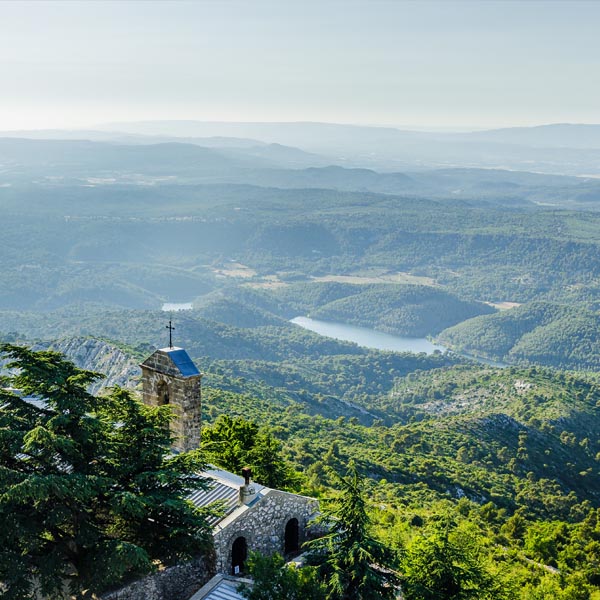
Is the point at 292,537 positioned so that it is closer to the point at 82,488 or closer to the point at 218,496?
the point at 218,496

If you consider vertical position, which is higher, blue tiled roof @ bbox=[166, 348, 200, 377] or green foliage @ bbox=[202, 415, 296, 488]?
blue tiled roof @ bbox=[166, 348, 200, 377]

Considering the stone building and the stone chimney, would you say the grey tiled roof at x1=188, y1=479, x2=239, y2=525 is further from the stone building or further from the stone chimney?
the stone chimney

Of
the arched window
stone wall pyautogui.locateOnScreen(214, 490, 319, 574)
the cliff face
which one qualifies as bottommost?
the cliff face

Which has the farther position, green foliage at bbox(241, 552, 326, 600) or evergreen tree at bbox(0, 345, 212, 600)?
green foliage at bbox(241, 552, 326, 600)

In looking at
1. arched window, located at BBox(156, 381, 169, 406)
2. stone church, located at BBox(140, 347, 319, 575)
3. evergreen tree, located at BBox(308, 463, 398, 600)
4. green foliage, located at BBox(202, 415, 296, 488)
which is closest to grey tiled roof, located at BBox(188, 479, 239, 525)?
stone church, located at BBox(140, 347, 319, 575)

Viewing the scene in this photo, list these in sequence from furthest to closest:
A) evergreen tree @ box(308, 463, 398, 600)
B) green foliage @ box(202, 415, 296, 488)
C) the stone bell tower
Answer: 1. green foliage @ box(202, 415, 296, 488)
2. the stone bell tower
3. evergreen tree @ box(308, 463, 398, 600)

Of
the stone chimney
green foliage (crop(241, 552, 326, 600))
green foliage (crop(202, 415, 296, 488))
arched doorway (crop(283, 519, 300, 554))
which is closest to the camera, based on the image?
green foliage (crop(241, 552, 326, 600))

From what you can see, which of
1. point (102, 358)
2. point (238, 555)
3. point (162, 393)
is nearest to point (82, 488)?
point (238, 555)
